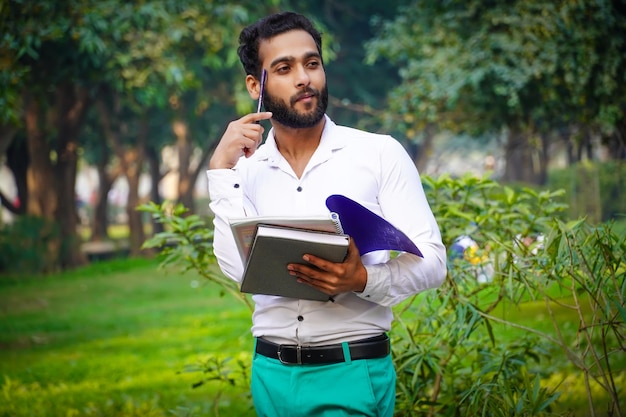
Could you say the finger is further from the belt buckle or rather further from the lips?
the belt buckle

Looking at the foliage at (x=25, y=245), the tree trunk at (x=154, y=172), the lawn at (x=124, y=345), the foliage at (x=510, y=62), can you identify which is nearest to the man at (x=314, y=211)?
the lawn at (x=124, y=345)

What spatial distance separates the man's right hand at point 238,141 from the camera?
111 inches

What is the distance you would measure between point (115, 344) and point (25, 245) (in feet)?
27.8

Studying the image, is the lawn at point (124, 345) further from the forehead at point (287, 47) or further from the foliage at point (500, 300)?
the forehead at point (287, 47)

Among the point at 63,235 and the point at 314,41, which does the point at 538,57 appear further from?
the point at 63,235

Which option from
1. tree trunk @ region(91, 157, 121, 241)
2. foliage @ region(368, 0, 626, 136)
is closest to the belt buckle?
foliage @ region(368, 0, 626, 136)

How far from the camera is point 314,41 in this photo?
9.64 ft

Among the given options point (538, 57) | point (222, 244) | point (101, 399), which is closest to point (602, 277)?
point (222, 244)

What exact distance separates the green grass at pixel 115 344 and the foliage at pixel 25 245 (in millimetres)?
523

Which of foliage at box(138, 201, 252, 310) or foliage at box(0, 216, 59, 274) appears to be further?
foliage at box(0, 216, 59, 274)

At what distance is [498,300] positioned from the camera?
4359 millimetres

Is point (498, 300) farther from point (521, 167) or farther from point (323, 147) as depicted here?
point (521, 167)

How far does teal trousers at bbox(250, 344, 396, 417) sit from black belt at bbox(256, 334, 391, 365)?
15 mm

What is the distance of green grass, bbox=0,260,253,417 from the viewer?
A: 6.75m
